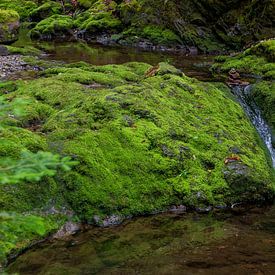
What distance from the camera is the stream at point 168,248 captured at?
19.7 ft

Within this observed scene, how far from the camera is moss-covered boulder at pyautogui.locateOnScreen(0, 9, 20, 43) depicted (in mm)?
26078

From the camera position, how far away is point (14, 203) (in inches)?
266

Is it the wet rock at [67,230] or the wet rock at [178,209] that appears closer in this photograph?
the wet rock at [67,230]

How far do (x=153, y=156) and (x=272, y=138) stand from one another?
187 inches

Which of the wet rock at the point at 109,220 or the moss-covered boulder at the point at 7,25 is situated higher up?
the moss-covered boulder at the point at 7,25

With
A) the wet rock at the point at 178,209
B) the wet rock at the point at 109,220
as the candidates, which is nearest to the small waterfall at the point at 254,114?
the wet rock at the point at 178,209

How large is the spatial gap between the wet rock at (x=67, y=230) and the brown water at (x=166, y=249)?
14cm

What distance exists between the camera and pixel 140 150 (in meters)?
8.66

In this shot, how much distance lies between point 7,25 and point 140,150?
20.6m

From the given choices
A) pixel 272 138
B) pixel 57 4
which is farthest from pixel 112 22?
pixel 272 138

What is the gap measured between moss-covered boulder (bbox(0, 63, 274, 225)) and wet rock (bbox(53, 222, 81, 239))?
0.26 m

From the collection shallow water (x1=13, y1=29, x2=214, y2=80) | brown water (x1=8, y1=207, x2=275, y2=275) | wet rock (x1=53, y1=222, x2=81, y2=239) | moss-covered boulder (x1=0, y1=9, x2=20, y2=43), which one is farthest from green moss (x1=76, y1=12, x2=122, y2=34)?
wet rock (x1=53, y1=222, x2=81, y2=239)

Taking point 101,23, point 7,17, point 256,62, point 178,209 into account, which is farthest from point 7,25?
point 178,209

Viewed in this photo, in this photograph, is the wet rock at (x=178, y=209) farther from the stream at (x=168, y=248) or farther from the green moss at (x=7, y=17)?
the green moss at (x=7, y=17)
